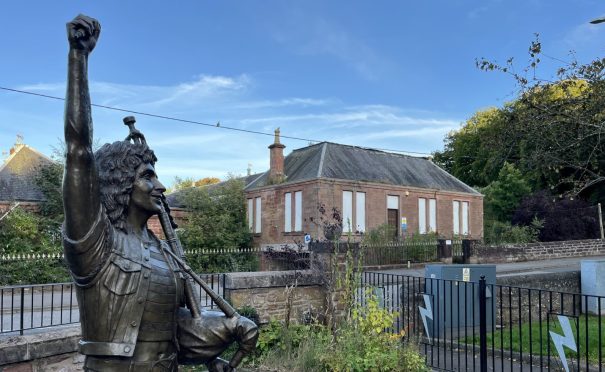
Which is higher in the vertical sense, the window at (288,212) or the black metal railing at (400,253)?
the window at (288,212)

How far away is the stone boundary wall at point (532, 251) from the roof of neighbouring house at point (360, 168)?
840 cm

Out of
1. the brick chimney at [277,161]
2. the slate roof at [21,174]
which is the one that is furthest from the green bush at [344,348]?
the brick chimney at [277,161]

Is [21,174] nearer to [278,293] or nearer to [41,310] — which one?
[41,310]

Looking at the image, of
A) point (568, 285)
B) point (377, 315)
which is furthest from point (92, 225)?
point (568, 285)

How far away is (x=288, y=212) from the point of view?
97.2 ft

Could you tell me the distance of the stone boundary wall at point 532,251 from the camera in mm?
23312

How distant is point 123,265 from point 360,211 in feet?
89.2

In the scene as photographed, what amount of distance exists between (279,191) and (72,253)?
27889mm

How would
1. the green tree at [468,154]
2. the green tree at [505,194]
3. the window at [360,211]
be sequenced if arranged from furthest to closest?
the green tree at [468,154] < the green tree at [505,194] < the window at [360,211]

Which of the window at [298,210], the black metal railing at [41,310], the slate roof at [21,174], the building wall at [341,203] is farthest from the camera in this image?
the window at [298,210]

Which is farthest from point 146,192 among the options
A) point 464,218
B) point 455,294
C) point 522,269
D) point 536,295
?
point 464,218

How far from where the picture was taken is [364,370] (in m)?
6.57

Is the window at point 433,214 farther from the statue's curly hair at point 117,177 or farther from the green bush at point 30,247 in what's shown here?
the statue's curly hair at point 117,177

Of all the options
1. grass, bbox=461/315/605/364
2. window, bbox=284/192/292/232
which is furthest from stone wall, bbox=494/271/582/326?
window, bbox=284/192/292/232
